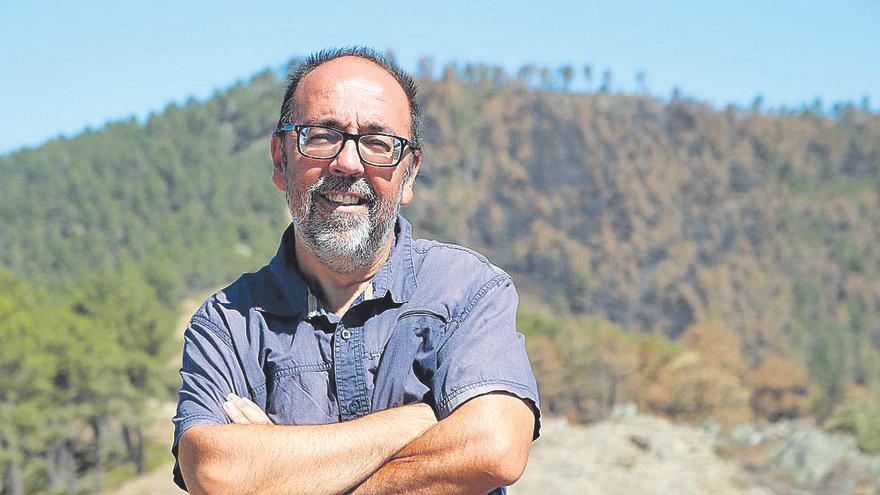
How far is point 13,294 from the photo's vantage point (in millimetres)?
35188

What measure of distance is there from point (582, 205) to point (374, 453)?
141 meters

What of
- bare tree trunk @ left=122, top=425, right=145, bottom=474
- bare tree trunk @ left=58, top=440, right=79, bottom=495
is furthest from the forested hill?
bare tree trunk @ left=58, top=440, right=79, bottom=495

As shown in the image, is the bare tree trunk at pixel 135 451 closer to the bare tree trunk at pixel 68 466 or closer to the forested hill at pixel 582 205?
the bare tree trunk at pixel 68 466

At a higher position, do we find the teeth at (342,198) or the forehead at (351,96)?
the forehead at (351,96)

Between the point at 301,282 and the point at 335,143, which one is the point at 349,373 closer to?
the point at 301,282

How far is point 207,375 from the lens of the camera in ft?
8.86

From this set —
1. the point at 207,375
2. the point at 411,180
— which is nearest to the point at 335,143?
the point at 411,180

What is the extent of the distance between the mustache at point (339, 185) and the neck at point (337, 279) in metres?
0.20

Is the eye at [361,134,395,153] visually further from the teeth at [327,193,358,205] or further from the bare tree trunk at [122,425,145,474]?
the bare tree trunk at [122,425,145,474]

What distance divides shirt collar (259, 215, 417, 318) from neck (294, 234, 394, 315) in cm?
4

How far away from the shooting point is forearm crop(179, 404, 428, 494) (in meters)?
2.54

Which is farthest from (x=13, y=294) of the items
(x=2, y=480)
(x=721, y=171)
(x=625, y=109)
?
(x=625, y=109)

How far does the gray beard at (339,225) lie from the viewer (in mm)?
2682

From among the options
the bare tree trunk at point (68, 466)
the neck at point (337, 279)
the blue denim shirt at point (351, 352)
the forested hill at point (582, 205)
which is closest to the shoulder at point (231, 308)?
the blue denim shirt at point (351, 352)
